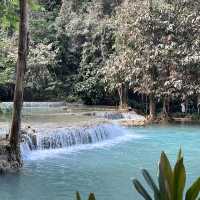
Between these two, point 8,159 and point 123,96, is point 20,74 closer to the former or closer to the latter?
point 8,159

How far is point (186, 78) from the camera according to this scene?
878 inches

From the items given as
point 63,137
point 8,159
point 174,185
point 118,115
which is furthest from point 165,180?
point 118,115

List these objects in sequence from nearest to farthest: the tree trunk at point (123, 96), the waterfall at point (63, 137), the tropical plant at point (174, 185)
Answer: the tropical plant at point (174, 185) → the waterfall at point (63, 137) → the tree trunk at point (123, 96)

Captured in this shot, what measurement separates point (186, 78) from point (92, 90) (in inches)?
289

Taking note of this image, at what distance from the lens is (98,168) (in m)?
12.0

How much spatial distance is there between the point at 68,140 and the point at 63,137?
9.8 inches

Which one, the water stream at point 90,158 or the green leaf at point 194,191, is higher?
the green leaf at point 194,191

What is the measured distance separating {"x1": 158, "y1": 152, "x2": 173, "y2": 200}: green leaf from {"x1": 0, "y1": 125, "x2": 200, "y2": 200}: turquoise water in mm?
4031

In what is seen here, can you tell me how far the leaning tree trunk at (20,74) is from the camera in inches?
412

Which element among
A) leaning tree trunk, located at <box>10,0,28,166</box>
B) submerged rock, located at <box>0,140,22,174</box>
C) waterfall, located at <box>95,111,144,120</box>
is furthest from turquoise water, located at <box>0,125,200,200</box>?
waterfall, located at <box>95,111,144,120</box>

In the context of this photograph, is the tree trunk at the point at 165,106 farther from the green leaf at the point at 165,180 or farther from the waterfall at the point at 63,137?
the green leaf at the point at 165,180

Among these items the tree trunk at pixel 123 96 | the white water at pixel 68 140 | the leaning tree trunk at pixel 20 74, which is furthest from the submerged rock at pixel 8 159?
the tree trunk at pixel 123 96

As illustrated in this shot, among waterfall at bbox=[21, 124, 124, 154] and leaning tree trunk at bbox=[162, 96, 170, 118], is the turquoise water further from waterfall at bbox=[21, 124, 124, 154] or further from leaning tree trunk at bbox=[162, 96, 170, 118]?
leaning tree trunk at bbox=[162, 96, 170, 118]

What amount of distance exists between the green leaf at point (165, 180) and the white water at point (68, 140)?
11418mm
